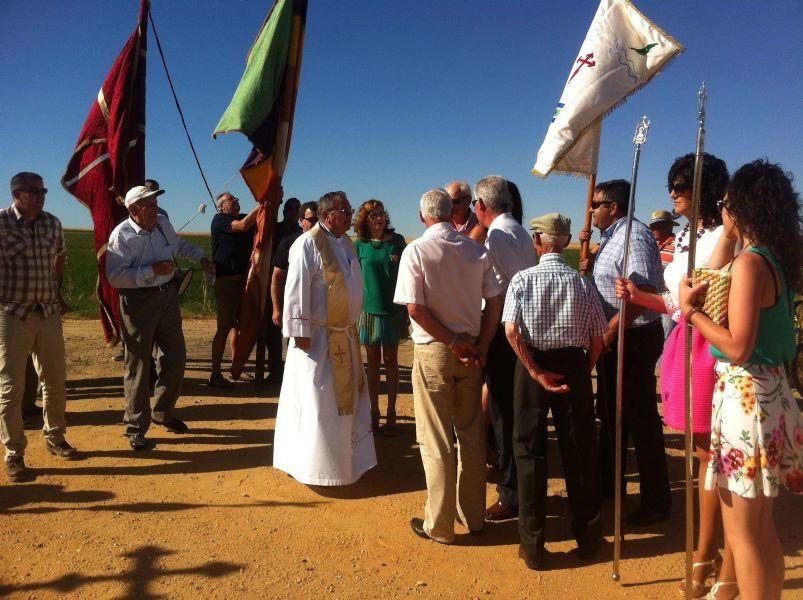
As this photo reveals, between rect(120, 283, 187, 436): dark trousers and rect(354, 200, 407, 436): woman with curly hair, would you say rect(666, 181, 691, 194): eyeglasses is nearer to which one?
rect(354, 200, 407, 436): woman with curly hair

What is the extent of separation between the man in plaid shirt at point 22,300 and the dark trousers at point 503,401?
3.35m

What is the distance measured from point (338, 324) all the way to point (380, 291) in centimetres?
116

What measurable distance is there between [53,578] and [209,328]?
9.71 meters

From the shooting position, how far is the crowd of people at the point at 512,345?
2.54m

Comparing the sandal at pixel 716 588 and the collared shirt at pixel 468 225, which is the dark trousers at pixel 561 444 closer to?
the sandal at pixel 716 588

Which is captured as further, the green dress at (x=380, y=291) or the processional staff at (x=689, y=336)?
the green dress at (x=380, y=291)

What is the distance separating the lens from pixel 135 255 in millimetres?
5234

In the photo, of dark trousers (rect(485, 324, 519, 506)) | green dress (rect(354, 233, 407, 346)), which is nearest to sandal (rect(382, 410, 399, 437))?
green dress (rect(354, 233, 407, 346))

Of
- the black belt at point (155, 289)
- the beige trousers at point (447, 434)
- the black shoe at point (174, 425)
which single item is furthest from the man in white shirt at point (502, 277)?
the black shoe at point (174, 425)

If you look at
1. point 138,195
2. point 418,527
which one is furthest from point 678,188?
point 138,195

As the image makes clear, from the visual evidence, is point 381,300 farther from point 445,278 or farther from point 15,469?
Answer: point 15,469

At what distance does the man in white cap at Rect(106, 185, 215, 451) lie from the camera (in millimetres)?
5176

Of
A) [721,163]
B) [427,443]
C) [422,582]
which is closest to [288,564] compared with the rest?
[422,582]

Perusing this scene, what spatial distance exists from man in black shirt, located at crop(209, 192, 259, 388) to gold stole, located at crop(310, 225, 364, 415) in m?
2.95
